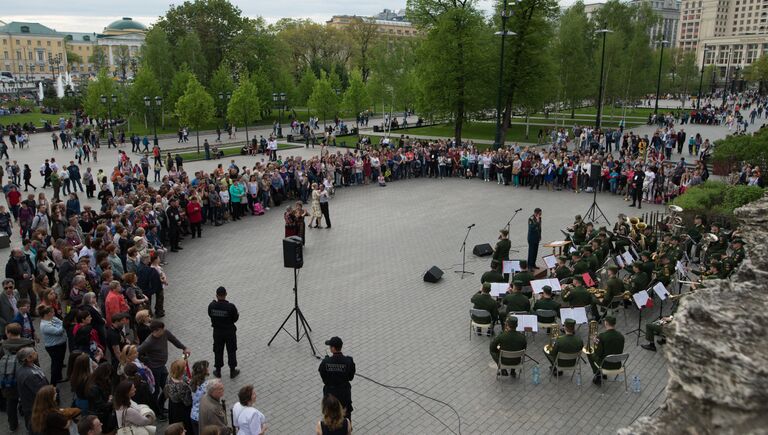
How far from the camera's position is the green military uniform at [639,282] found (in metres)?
12.7

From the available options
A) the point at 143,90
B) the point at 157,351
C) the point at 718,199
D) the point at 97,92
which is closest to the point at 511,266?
the point at 157,351

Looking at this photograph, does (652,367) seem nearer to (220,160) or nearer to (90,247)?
(90,247)

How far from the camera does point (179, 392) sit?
25.3 feet

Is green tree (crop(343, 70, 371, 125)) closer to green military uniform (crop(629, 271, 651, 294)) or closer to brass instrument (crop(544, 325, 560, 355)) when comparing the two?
green military uniform (crop(629, 271, 651, 294))

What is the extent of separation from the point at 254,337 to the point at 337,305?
239cm

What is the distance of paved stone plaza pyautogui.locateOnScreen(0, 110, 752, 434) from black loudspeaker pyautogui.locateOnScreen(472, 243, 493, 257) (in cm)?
28

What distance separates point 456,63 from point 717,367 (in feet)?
119

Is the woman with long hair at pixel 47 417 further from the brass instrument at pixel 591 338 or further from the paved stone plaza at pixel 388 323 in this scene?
the brass instrument at pixel 591 338

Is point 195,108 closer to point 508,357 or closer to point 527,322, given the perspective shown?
point 527,322

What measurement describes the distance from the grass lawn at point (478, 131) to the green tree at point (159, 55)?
25.6 metres

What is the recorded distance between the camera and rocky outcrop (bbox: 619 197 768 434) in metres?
3.70

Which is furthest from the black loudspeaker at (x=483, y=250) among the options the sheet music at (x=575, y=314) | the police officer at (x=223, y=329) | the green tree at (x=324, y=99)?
the green tree at (x=324, y=99)

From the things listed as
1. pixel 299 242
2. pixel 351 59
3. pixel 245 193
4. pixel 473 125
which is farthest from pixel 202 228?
pixel 351 59

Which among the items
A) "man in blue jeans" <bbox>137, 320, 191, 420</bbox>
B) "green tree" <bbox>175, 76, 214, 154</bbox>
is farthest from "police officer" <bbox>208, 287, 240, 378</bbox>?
"green tree" <bbox>175, 76, 214, 154</bbox>
